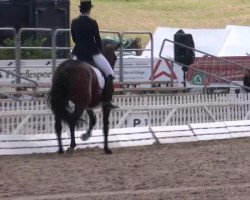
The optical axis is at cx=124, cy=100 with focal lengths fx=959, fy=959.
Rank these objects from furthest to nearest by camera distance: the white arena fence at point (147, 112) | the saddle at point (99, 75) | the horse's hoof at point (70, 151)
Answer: the white arena fence at point (147, 112)
the saddle at point (99, 75)
the horse's hoof at point (70, 151)

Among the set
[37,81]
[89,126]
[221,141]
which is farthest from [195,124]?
[37,81]

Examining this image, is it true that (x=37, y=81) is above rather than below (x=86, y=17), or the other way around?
below

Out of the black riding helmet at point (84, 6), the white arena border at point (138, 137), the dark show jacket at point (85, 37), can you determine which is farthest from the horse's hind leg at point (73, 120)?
the black riding helmet at point (84, 6)

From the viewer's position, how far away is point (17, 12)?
27125mm

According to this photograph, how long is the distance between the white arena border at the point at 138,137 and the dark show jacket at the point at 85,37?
164 cm

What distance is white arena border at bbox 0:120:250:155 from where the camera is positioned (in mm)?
16375

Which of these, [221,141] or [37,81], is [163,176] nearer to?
[221,141]

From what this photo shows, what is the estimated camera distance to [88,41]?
16359 millimetres

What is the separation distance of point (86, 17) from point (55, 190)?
548 centimetres

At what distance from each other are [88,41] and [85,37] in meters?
0.09

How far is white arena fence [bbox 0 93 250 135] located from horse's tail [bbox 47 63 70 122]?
0.77 metres

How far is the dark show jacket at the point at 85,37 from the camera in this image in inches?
640

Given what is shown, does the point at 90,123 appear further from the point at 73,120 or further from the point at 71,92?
the point at 71,92

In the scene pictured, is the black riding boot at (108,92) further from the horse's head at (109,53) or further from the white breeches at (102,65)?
the horse's head at (109,53)
